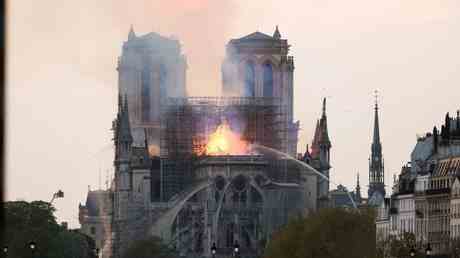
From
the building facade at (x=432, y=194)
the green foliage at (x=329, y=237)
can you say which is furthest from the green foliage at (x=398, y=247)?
the green foliage at (x=329, y=237)

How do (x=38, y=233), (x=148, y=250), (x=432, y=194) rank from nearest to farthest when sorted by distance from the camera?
1. (x=432, y=194)
2. (x=38, y=233)
3. (x=148, y=250)

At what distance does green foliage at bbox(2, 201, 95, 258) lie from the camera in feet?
479

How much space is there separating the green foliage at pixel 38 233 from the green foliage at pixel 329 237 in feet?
44.0

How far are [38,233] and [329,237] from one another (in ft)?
71.2

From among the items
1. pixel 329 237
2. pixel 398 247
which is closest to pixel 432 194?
pixel 398 247

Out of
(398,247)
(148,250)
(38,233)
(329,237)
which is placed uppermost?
(148,250)

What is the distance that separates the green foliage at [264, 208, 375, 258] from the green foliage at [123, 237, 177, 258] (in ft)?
110

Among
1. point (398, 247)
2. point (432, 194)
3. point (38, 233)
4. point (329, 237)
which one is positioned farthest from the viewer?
point (38, 233)

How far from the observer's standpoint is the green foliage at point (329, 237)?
138 metres

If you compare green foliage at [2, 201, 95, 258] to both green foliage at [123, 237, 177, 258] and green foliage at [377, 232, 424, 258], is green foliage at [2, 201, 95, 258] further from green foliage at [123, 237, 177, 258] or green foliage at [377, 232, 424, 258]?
green foliage at [377, 232, 424, 258]

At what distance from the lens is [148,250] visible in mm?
189875

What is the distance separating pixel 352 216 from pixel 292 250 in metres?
6.55

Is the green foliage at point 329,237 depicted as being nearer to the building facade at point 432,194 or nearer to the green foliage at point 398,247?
the building facade at point 432,194

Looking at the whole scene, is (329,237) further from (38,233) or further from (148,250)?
(148,250)
